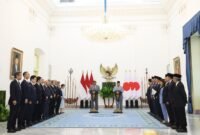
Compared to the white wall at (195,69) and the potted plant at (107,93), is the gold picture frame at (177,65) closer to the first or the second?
the white wall at (195,69)

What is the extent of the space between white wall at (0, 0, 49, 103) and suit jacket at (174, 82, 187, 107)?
645cm

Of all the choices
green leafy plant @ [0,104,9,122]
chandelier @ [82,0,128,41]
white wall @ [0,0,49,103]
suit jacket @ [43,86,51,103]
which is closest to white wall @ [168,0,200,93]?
chandelier @ [82,0,128,41]

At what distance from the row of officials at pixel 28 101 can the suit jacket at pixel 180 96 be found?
403 cm

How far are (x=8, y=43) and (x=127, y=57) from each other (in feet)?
26.2

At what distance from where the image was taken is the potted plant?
47.8 ft

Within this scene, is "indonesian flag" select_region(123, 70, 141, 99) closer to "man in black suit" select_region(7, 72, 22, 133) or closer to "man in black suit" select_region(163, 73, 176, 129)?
"man in black suit" select_region(163, 73, 176, 129)

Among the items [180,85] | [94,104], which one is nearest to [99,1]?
[94,104]

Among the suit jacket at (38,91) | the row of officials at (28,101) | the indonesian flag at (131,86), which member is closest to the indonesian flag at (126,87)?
the indonesian flag at (131,86)

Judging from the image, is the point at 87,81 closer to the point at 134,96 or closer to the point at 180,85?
the point at 134,96

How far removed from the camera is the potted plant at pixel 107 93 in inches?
573

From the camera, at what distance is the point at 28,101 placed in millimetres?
6859

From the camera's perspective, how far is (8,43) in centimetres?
977

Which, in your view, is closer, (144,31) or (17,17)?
(17,17)

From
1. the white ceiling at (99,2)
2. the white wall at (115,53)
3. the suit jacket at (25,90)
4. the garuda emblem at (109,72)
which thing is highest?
the white ceiling at (99,2)
